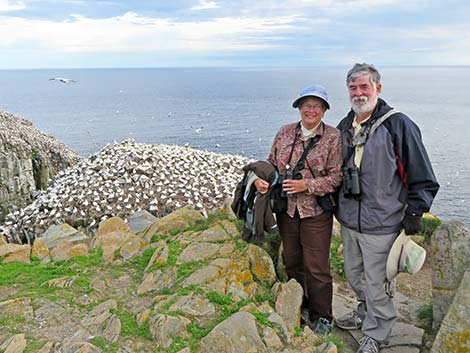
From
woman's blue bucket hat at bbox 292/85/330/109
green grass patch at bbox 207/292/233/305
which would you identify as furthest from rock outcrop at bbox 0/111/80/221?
woman's blue bucket hat at bbox 292/85/330/109

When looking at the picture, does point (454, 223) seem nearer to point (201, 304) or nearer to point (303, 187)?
point (303, 187)

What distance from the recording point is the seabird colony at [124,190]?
13.8m

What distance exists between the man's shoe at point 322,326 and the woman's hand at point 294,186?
1737mm

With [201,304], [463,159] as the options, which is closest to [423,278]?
[201,304]

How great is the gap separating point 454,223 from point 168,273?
3.74 m

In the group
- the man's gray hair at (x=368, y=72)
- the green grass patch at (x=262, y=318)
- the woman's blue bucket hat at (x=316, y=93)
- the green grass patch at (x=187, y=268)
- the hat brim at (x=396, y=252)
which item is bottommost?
the green grass patch at (x=262, y=318)

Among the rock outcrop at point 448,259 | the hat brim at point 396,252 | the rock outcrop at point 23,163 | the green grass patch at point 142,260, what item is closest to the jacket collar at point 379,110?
the hat brim at point 396,252

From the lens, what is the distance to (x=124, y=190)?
47.5 feet

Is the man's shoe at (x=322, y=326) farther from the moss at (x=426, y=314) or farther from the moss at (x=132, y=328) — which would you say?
the moss at (x=132, y=328)

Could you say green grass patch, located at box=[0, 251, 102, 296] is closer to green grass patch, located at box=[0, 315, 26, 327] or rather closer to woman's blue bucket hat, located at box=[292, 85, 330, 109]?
green grass patch, located at box=[0, 315, 26, 327]

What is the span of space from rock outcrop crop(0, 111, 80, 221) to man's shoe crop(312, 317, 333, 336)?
14703 millimetres

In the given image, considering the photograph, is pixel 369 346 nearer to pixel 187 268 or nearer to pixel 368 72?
pixel 187 268

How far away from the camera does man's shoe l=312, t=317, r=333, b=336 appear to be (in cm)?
567

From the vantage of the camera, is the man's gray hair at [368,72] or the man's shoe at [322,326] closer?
the man's gray hair at [368,72]
